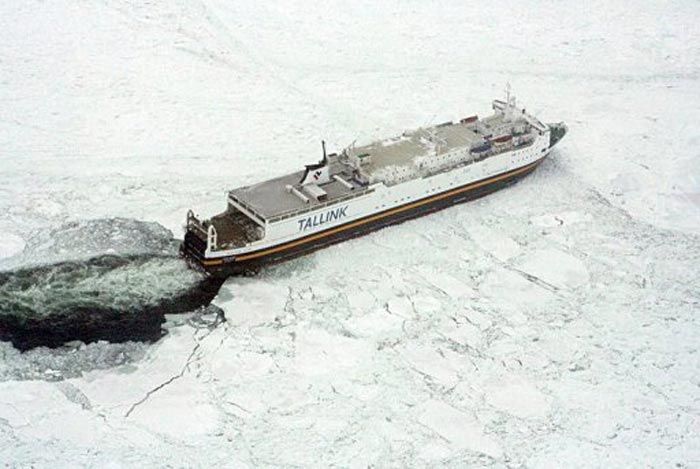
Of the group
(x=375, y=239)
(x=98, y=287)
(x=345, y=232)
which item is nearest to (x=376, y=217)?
(x=375, y=239)

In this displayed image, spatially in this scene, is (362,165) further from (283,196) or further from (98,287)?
(98,287)

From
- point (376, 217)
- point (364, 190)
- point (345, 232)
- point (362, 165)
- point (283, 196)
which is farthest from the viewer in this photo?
point (362, 165)

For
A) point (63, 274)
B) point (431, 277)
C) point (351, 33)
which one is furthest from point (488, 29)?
point (63, 274)

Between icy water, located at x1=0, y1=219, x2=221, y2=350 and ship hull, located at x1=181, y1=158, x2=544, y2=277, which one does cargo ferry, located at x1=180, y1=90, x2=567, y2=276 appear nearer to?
ship hull, located at x1=181, y1=158, x2=544, y2=277

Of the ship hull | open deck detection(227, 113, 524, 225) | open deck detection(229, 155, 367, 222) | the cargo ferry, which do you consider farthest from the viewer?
open deck detection(227, 113, 524, 225)

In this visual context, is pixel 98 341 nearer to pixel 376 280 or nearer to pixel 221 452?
pixel 221 452

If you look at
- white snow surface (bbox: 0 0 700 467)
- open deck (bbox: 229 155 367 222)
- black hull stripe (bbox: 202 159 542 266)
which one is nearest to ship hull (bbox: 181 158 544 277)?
black hull stripe (bbox: 202 159 542 266)
